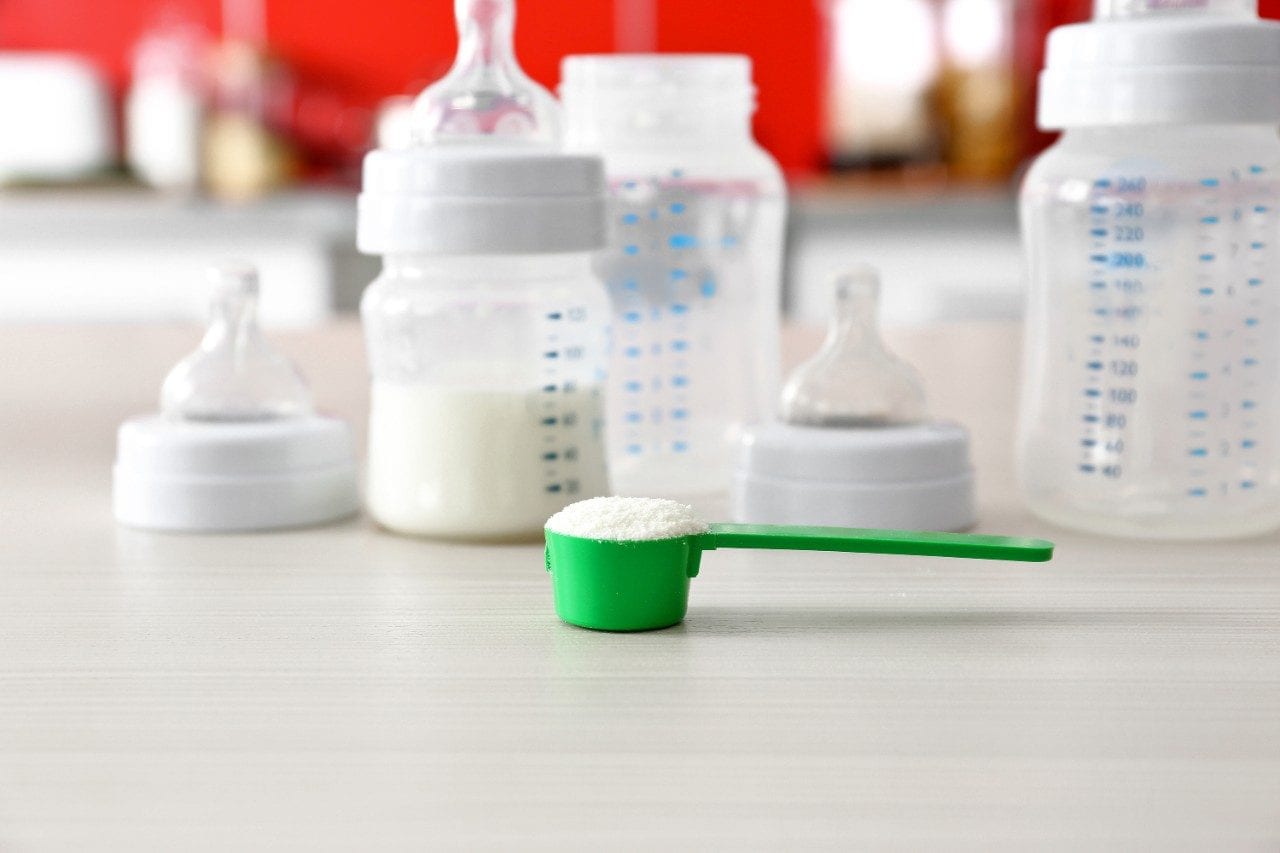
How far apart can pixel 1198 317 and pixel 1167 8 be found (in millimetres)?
162

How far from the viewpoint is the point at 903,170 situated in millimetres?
2883

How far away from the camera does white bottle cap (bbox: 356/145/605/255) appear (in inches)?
27.4

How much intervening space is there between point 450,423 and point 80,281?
6.68 feet

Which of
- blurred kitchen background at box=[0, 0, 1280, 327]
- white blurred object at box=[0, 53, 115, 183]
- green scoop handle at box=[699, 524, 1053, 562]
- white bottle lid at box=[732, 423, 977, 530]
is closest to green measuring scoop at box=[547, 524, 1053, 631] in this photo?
green scoop handle at box=[699, 524, 1053, 562]

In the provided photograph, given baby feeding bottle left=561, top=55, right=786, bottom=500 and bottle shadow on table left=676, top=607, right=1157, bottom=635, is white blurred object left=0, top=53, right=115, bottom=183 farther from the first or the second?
A: bottle shadow on table left=676, top=607, right=1157, bottom=635

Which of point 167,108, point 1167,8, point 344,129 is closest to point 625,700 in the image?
point 1167,8

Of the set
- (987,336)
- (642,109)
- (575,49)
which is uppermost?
(575,49)

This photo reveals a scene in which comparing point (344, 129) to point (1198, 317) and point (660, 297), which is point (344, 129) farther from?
point (1198, 317)

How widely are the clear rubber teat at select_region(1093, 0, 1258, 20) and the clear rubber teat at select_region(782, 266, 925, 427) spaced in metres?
0.17

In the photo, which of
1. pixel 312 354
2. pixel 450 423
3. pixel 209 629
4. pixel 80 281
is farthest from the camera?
pixel 80 281

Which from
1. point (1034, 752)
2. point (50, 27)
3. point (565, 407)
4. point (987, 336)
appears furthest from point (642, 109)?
point (50, 27)

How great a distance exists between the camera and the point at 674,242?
0.86 m

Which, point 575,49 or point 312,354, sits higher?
point 575,49

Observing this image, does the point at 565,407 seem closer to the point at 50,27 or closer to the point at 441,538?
the point at 441,538
